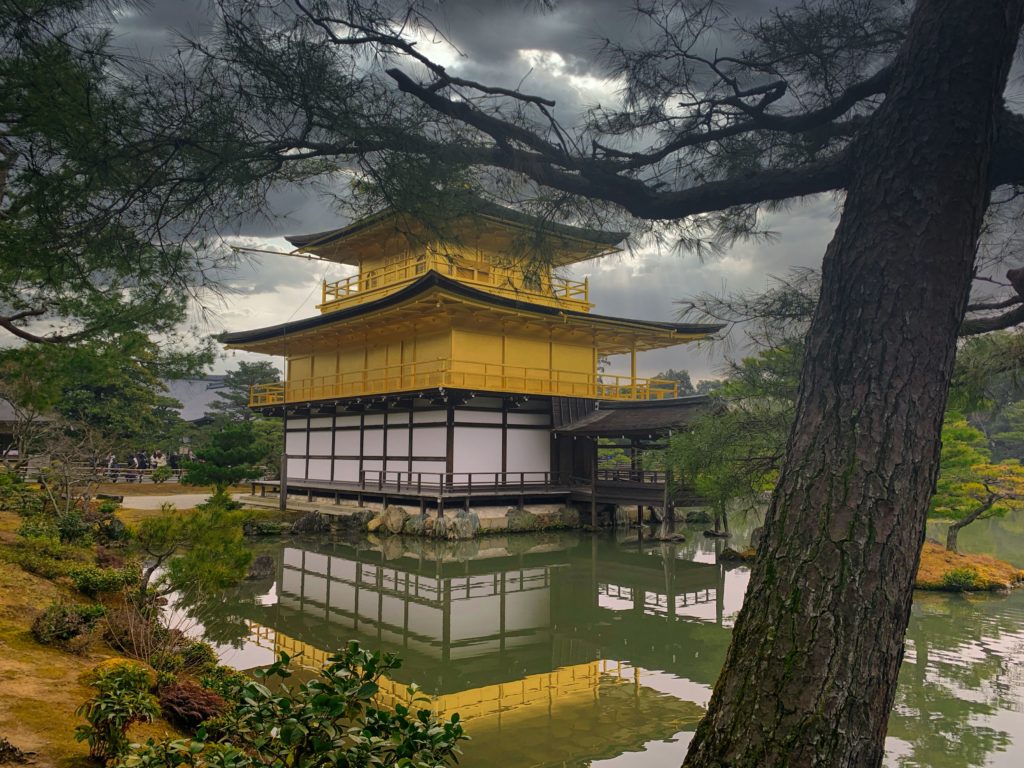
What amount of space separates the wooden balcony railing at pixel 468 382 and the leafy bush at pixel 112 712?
1316cm

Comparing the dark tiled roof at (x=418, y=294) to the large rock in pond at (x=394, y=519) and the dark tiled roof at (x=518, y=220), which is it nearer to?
the large rock in pond at (x=394, y=519)

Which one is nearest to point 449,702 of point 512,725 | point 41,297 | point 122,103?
point 512,725

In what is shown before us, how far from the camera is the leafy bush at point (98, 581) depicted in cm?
729

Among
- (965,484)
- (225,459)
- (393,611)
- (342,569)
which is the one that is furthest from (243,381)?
(965,484)

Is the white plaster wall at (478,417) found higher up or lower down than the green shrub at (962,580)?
higher up

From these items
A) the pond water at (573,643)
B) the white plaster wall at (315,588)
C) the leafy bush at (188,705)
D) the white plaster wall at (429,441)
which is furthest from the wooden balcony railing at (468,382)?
the leafy bush at (188,705)

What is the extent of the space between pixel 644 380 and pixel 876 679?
19119 millimetres

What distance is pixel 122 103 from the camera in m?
3.42

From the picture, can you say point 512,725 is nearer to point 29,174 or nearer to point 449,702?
point 449,702

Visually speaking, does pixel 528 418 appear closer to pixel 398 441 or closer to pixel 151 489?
pixel 398 441

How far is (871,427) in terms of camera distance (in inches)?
92.6

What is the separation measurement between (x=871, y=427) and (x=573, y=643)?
22.0 feet

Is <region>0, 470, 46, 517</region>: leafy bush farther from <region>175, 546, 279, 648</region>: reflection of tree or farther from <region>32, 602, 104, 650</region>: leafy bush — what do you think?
<region>32, 602, 104, 650</region>: leafy bush

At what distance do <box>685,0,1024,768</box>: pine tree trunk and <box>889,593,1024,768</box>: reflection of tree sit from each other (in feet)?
12.4
